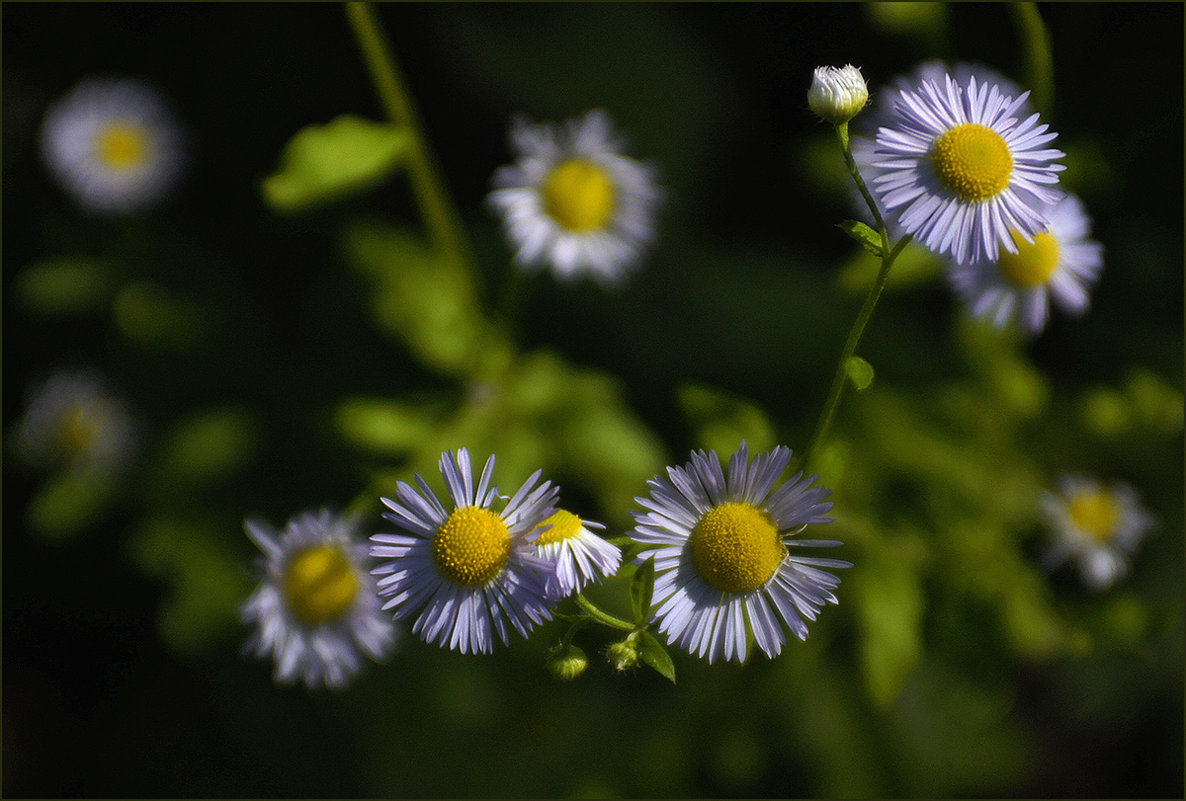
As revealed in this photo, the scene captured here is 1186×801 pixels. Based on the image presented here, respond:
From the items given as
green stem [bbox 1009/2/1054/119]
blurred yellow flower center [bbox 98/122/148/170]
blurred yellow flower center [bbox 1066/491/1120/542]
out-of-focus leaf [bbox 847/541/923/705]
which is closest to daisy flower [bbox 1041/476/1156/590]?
blurred yellow flower center [bbox 1066/491/1120/542]

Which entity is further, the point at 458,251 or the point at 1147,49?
the point at 1147,49

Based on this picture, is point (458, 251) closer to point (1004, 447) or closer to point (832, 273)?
point (832, 273)

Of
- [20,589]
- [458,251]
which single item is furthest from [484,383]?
[20,589]

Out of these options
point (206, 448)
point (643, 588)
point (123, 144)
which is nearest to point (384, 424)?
point (206, 448)

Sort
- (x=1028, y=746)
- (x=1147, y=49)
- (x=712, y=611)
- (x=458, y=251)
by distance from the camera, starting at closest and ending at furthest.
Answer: (x=712, y=611), (x=458, y=251), (x=1147, y=49), (x=1028, y=746)

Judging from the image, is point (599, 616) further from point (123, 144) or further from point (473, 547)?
point (123, 144)

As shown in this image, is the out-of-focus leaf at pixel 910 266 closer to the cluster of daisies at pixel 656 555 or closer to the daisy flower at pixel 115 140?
the cluster of daisies at pixel 656 555
